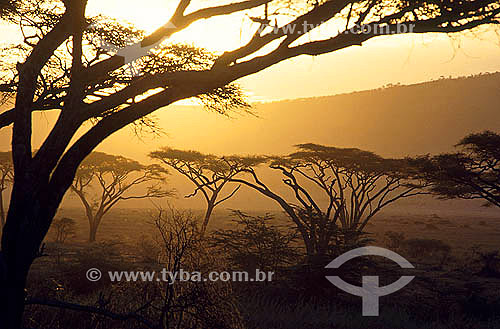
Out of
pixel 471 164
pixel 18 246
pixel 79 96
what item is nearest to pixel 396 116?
pixel 471 164

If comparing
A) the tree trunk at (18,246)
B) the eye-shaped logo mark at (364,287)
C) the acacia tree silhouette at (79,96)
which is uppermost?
the acacia tree silhouette at (79,96)

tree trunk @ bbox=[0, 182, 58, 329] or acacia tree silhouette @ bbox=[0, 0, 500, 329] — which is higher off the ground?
acacia tree silhouette @ bbox=[0, 0, 500, 329]

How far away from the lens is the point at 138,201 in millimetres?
120125

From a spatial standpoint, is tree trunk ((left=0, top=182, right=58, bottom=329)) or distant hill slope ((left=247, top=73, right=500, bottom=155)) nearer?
tree trunk ((left=0, top=182, right=58, bottom=329))

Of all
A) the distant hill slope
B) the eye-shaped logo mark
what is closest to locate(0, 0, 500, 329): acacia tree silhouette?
the eye-shaped logo mark

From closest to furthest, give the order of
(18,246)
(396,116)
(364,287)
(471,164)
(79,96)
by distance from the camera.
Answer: (18,246)
(79,96)
(364,287)
(471,164)
(396,116)

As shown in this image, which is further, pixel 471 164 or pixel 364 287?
pixel 471 164

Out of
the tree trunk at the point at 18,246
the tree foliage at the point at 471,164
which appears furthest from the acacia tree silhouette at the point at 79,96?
the tree foliage at the point at 471,164

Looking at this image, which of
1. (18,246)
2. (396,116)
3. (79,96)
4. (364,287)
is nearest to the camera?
(18,246)

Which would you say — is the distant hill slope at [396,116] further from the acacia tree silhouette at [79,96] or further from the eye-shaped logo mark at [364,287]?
the acacia tree silhouette at [79,96]

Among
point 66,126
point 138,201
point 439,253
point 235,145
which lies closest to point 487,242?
point 439,253

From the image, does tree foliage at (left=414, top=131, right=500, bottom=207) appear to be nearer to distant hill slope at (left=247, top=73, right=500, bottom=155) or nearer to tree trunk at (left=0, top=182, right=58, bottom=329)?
tree trunk at (left=0, top=182, right=58, bottom=329)

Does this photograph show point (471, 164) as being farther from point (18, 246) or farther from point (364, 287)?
point (18, 246)

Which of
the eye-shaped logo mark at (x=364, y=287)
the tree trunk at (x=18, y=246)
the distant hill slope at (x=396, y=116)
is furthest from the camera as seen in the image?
the distant hill slope at (x=396, y=116)
